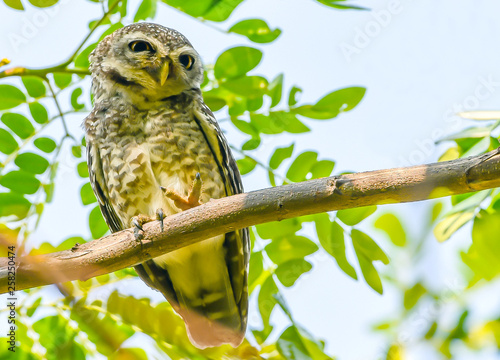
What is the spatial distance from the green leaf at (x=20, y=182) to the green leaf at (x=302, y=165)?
1.18 metres

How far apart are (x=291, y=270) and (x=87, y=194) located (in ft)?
4.18

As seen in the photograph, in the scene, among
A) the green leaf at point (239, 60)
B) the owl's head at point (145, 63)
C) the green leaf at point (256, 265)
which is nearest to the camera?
the green leaf at point (256, 265)

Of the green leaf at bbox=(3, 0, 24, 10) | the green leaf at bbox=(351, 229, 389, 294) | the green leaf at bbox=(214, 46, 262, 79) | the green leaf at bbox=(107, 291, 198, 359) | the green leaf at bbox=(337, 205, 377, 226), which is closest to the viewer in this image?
the green leaf at bbox=(107, 291, 198, 359)

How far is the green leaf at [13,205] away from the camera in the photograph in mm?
2568

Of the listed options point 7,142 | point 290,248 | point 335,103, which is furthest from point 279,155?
point 7,142

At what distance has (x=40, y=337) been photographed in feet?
7.05

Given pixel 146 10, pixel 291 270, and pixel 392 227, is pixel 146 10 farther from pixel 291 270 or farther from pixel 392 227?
pixel 392 227

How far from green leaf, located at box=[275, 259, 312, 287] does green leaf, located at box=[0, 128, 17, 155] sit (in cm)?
140

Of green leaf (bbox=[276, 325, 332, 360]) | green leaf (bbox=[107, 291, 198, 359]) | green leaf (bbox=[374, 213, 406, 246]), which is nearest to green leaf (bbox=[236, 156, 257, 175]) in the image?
green leaf (bbox=[276, 325, 332, 360])

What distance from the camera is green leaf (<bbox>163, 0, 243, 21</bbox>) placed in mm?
2553

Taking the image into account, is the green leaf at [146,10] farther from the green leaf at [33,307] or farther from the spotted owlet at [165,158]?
the green leaf at [33,307]

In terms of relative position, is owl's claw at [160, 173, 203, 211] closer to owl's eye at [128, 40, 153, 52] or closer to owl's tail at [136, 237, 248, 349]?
owl's tail at [136, 237, 248, 349]

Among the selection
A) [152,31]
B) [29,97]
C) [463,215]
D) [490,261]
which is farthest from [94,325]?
[152,31]

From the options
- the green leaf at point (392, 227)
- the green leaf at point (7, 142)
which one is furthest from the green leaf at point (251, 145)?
the green leaf at point (392, 227)
